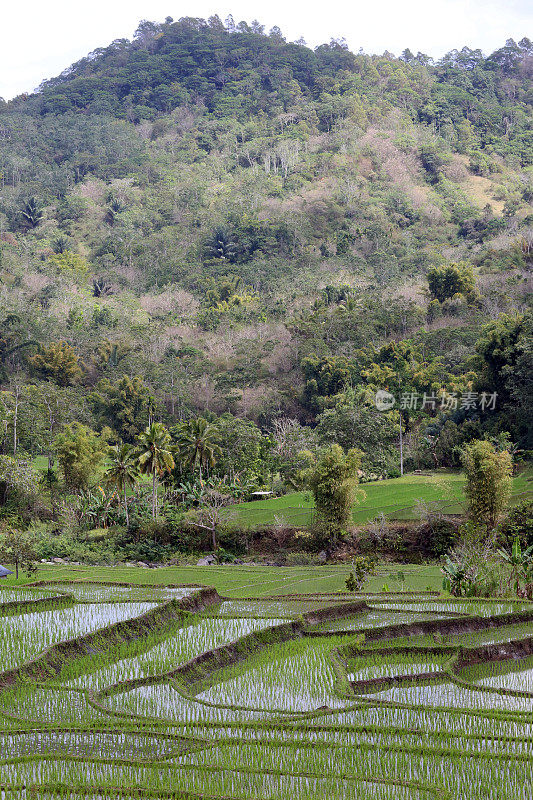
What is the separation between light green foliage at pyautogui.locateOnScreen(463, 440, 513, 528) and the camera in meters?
30.2

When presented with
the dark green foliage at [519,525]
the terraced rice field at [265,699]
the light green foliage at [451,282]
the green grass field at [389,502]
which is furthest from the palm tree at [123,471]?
the light green foliage at [451,282]

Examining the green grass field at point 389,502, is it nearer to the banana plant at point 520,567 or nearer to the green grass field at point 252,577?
the green grass field at point 252,577

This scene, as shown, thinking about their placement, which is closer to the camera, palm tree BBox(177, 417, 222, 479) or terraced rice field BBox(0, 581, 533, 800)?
terraced rice field BBox(0, 581, 533, 800)

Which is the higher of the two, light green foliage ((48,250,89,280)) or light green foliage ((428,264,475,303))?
light green foliage ((48,250,89,280))

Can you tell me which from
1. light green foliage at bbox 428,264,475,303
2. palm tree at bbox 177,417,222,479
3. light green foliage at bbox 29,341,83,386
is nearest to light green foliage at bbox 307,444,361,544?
palm tree at bbox 177,417,222,479

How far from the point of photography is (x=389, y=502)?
119 feet

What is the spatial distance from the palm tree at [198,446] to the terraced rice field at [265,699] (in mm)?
23121

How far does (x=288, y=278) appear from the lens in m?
82.3

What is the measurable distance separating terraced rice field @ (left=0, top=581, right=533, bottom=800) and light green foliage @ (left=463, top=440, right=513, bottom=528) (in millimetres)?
11714

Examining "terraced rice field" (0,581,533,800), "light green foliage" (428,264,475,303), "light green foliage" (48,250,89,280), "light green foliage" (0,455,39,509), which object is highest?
"light green foliage" (48,250,89,280)

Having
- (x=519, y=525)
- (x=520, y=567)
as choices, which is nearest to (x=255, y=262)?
(x=519, y=525)

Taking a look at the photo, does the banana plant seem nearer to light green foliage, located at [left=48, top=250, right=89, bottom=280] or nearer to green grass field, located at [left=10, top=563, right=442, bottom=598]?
green grass field, located at [left=10, top=563, right=442, bottom=598]

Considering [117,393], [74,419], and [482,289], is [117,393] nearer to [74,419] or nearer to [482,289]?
[74,419]

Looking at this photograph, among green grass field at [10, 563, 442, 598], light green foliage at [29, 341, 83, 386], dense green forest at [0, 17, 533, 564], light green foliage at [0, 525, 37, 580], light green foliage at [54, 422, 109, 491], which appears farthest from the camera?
light green foliage at [29, 341, 83, 386]
